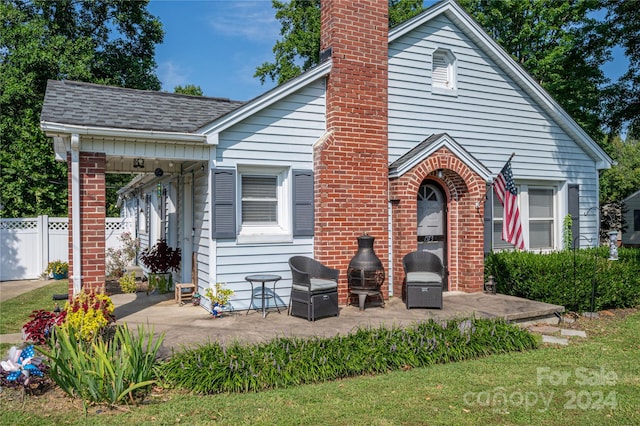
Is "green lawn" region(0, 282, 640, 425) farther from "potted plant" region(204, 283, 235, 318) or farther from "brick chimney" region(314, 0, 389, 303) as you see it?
"brick chimney" region(314, 0, 389, 303)

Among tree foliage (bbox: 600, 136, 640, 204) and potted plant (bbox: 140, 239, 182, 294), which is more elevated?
tree foliage (bbox: 600, 136, 640, 204)

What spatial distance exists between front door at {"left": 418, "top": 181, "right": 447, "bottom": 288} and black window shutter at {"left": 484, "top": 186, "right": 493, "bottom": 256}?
3.39 feet

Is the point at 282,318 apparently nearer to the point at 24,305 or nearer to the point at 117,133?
the point at 117,133

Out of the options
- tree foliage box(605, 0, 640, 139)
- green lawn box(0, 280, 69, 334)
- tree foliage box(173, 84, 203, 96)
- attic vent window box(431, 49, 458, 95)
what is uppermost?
tree foliage box(173, 84, 203, 96)

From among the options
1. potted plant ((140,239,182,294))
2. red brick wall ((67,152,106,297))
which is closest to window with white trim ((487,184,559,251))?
potted plant ((140,239,182,294))

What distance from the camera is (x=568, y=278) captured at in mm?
8688

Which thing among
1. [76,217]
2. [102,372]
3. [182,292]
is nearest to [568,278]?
[182,292]

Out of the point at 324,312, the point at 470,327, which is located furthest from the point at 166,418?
the point at 470,327

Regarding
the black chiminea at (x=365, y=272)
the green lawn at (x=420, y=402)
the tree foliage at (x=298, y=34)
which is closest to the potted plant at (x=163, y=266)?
the black chiminea at (x=365, y=272)

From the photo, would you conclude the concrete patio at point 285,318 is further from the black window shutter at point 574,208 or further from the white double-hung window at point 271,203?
the black window shutter at point 574,208

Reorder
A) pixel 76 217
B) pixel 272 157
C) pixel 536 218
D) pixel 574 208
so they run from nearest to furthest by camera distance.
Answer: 1. pixel 76 217
2. pixel 272 157
3. pixel 536 218
4. pixel 574 208

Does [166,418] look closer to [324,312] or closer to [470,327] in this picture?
[324,312]

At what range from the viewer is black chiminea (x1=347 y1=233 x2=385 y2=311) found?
25.8 ft

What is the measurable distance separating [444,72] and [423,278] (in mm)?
→ 4926
